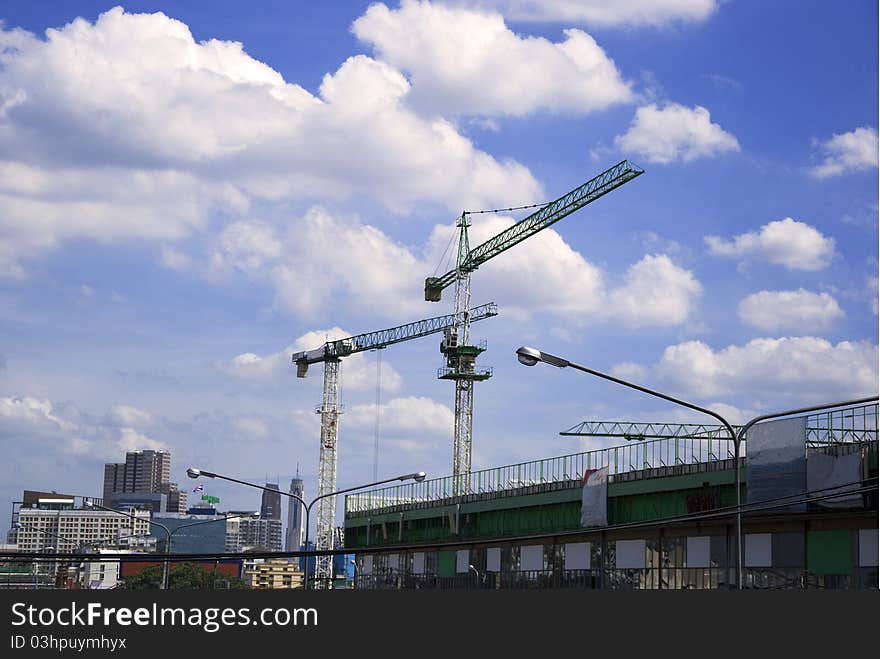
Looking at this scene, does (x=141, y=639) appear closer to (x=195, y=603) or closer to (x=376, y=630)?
(x=195, y=603)

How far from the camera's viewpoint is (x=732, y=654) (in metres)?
24.4

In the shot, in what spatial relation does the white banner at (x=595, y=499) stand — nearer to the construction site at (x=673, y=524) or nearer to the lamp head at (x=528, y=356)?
the construction site at (x=673, y=524)

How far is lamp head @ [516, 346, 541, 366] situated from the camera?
36.7 m

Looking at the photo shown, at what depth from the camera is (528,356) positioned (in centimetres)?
3681

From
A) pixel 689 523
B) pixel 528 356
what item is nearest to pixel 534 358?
pixel 528 356

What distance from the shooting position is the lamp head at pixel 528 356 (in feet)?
120

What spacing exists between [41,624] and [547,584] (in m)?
47.6

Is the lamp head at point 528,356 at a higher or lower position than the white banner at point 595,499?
higher

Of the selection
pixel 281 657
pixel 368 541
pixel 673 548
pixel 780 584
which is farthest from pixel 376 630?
pixel 368 541

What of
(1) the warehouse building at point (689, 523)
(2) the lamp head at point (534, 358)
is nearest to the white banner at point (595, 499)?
(1) the warehouse building at point (689, 523)

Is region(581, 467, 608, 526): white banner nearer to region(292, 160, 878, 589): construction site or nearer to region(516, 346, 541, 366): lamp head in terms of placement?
region(292, 160, 878, 589): construction site

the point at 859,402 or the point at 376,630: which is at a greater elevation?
the point at 859,402

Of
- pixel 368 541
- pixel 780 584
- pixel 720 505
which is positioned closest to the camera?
pixel 780 584

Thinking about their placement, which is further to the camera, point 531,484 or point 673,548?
point 531,484
